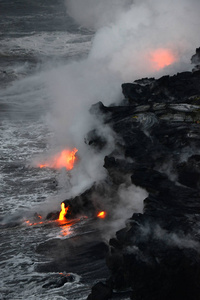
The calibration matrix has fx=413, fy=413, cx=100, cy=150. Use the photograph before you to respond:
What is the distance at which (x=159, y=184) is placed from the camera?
15086mm

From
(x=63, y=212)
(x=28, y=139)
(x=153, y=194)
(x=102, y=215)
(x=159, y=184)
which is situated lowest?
(x=153, y=194)

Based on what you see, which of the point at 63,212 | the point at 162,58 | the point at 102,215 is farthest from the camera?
the point at 162,58

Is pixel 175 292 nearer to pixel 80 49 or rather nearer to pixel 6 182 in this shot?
pixel 6 182

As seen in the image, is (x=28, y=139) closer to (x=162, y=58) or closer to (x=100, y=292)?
(x=162, y=58)

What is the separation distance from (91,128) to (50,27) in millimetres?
44497

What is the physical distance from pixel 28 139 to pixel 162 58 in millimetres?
11852

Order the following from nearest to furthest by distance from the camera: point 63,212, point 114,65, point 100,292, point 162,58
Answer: point 100,292 < point 63,212 < point 162,58 < point 114,65

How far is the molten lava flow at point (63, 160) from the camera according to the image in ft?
76.7

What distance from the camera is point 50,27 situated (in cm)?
6175

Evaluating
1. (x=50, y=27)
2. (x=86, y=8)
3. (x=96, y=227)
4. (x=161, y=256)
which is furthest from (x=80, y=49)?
(x=161, y=256)

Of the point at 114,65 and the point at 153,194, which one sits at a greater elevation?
the point at 114,65

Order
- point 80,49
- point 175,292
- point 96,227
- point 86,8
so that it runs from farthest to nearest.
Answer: point 86,8 → point 80,49 → point 96,227 → point 175,292

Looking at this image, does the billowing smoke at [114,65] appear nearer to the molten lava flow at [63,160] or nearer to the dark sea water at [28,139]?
the molten lava flow at [63,160]

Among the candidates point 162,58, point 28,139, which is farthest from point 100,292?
point 162,58
